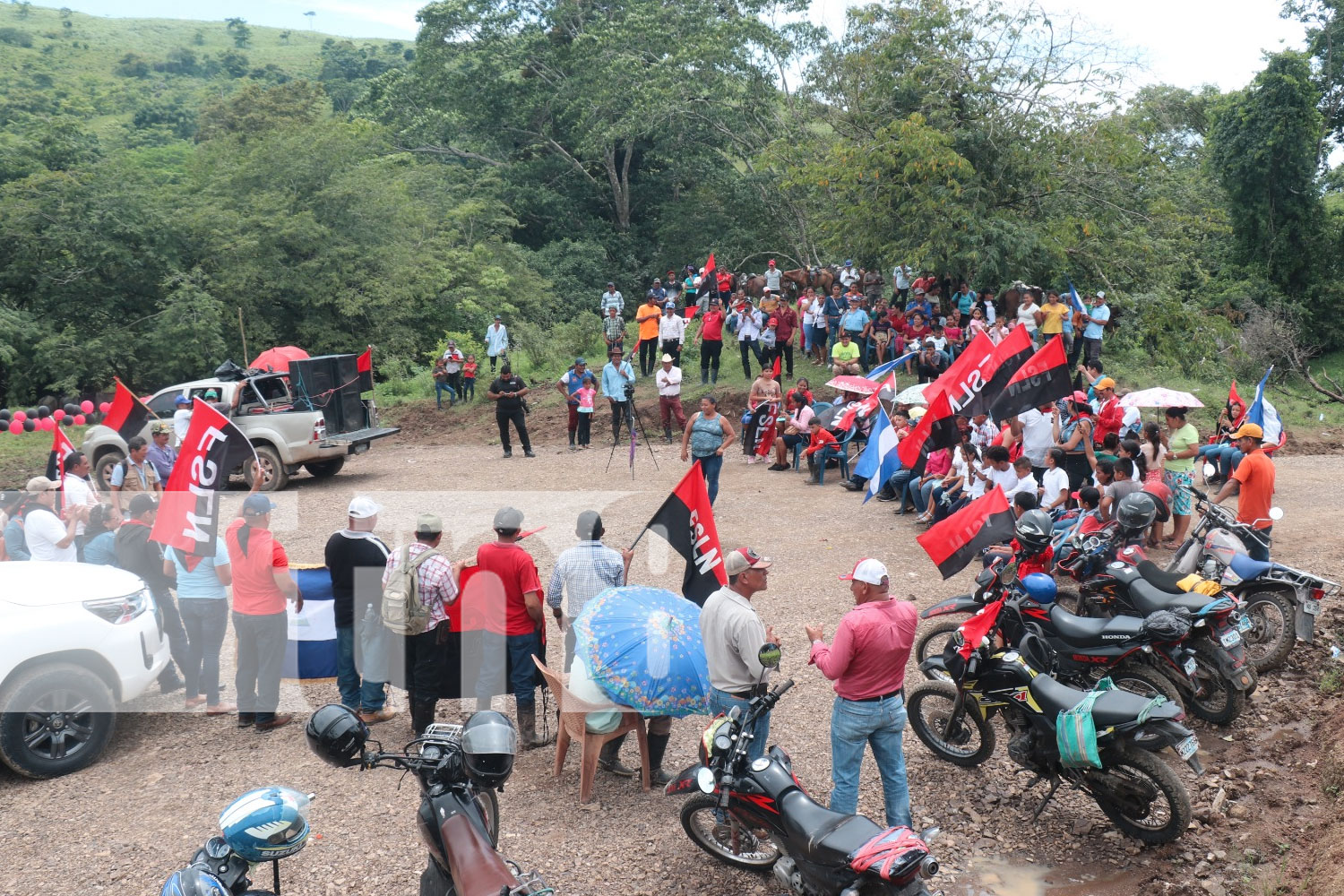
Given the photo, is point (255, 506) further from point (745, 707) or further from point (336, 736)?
point (336, 736)

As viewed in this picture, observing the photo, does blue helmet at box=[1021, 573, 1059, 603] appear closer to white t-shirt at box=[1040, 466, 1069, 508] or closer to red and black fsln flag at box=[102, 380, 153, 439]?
white t-shirt at box=[1040, 466, 1069, 508]

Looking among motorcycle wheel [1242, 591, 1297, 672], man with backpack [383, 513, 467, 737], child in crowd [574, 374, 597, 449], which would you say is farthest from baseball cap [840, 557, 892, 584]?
child in crowd [574, 374, 597, 449]

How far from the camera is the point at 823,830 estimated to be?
4805 mm

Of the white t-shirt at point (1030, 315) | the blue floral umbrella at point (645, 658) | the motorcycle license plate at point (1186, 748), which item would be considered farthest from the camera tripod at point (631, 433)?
the motorcycle license plate at point (1186, 748)

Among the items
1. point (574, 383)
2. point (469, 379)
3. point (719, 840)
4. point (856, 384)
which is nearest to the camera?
point (719, 840)

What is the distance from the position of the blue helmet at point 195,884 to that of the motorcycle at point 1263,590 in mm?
6851

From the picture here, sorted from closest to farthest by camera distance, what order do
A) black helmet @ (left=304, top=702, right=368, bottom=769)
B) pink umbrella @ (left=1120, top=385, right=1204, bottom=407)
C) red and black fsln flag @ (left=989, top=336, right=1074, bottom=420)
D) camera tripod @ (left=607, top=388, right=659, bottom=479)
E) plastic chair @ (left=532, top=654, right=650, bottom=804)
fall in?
black helmet @ (left=304, top=702, right=368, bottom=769) < plastic chair @ (left=532, top=654, right=650, bottom=804) < red and black fsln flag @ (left=989, top=336, right=1074, bottom=420) < pink umbrella @ (left=1120, top=385, right=1204, bottom=407) < camera tripod @ (left=607, top=388, right=659, bottom=479)

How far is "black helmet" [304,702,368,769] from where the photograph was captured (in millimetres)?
3672

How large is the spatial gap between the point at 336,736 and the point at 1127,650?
16.7 feet

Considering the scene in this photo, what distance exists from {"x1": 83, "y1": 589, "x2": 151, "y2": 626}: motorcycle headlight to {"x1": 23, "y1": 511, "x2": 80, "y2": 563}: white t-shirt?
5.27ft

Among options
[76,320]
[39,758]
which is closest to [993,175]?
[39,758]

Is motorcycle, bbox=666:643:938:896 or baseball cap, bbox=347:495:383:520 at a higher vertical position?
baseball cap, bbox=347:495:383:520

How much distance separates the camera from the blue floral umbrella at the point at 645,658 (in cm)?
600

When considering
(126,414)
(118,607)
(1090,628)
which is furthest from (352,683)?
(126,414)
